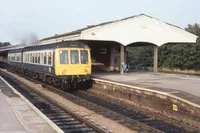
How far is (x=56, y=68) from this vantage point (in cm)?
2159

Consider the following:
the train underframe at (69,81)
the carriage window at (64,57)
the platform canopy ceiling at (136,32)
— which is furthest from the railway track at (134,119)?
the platform canopy ceiling at (136,32)

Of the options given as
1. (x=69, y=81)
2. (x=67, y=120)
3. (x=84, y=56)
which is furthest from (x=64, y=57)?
→ (x=67, y=120)

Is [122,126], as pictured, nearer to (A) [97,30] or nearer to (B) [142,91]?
(B) [142,91]

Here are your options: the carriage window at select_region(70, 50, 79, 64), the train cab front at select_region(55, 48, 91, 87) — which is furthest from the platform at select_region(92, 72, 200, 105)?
the carriage window at select_region(70, 50, 79, 64)

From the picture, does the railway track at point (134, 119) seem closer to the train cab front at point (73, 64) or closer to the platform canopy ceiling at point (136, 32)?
the train cab front at point (73, 64)

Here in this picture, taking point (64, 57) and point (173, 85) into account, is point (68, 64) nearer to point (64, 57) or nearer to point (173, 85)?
point (64, 57)

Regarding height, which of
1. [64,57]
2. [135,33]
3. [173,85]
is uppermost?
[135,33]

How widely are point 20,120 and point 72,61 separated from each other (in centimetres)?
1116

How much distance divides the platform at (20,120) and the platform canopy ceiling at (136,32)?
42.6ft

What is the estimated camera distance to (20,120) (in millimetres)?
10812

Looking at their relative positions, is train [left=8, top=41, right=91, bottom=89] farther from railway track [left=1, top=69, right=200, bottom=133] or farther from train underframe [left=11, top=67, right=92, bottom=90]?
railway track [left=1, top=69, right=200, bottom=133]

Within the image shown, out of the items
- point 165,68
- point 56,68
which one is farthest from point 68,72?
point 165,68

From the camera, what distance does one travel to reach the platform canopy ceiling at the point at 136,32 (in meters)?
26.8

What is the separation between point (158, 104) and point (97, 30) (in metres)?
13.1
